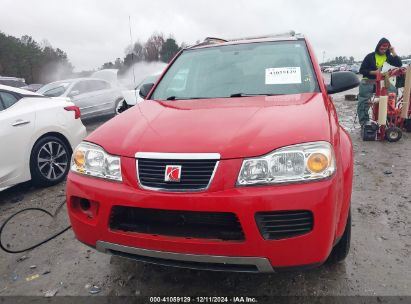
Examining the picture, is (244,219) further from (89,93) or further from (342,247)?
(89,93)

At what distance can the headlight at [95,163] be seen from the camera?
204 cm

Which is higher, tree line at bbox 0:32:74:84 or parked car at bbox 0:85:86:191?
tree line at bbox 0:32:74:84

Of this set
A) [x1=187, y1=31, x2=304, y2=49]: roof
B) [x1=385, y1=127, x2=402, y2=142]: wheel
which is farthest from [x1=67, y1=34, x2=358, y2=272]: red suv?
[x1=385, y1=127, x2=402, y2=142]: wheel

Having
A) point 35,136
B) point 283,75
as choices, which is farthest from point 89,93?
point 283,75

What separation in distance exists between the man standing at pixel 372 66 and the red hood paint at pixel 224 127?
514 cm

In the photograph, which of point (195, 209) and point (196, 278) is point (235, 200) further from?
point (196, 278)

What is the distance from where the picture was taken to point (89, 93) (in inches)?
412

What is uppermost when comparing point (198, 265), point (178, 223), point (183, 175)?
point (183, 175)

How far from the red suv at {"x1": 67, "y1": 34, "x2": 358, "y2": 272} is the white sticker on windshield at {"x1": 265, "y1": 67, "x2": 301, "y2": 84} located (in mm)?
405

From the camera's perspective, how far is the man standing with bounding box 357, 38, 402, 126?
6826mm

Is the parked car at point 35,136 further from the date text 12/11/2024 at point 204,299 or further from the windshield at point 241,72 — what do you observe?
the date text 12/11/2024 at point 204,299

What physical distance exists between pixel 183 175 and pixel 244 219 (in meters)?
0.39

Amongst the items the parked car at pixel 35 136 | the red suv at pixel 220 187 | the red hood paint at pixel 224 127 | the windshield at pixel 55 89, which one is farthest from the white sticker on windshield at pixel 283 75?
the windshield at pixel 55 89

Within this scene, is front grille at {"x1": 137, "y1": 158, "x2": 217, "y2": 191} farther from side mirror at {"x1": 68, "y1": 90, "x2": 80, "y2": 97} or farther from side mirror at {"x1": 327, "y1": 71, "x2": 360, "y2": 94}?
side mirror at {"x1": 68, "y1": 90, "x2": 80, "y2": 97}
